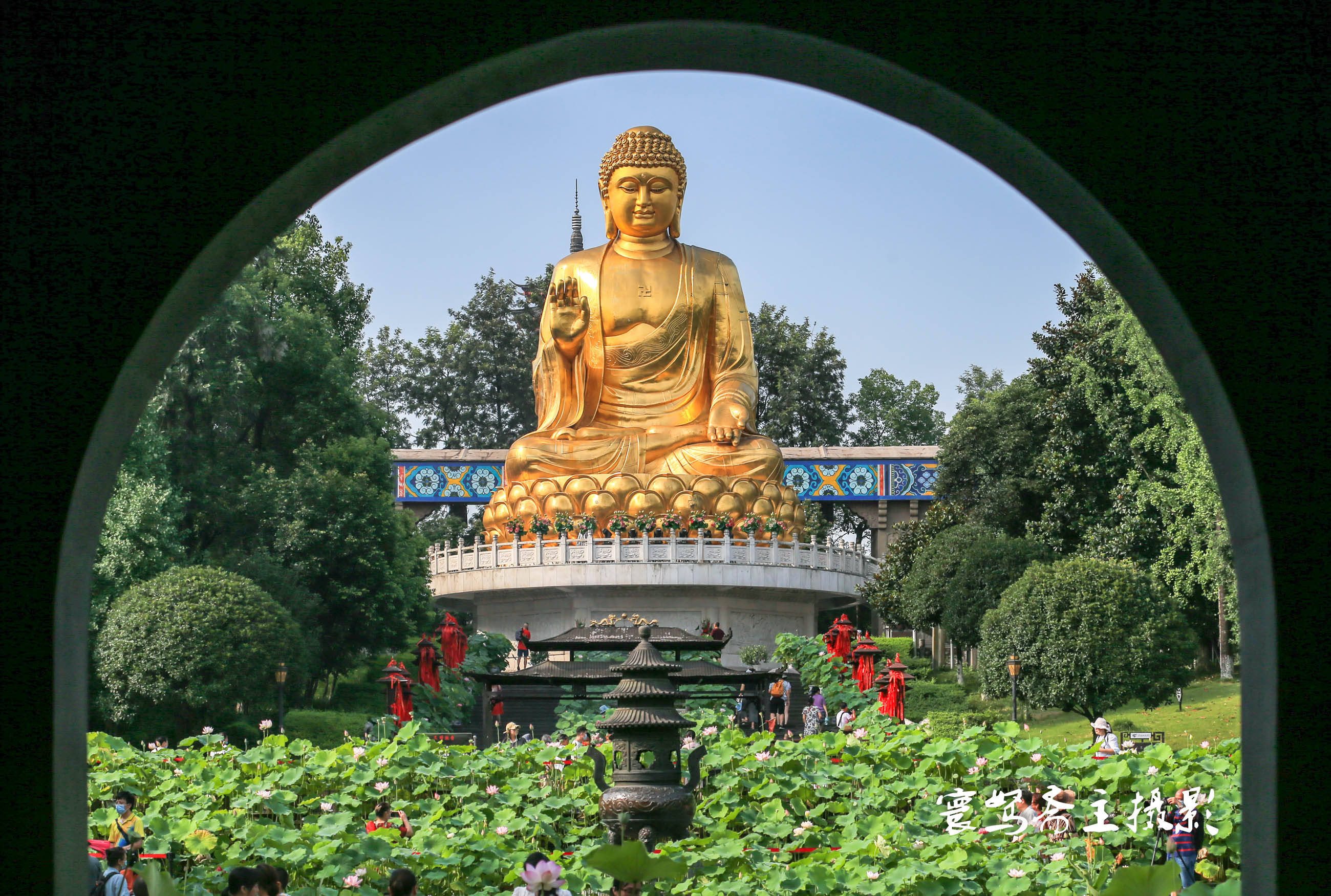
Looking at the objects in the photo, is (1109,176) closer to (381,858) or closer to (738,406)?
(381,858)

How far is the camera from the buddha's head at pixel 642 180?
22734mm

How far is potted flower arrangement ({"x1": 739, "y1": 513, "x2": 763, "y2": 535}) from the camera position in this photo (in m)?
22.0

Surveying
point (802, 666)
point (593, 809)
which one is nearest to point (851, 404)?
point (802, 666)

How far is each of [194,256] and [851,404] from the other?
3908cm

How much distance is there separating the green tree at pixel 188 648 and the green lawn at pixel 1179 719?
9.53m

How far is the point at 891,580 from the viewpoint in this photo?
25.9 metres

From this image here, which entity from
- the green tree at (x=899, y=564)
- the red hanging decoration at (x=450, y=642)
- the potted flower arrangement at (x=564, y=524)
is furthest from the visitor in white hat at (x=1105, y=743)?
the green tree at (x=899, y=564)

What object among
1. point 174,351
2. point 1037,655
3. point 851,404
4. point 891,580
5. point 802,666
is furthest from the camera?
point 851,404

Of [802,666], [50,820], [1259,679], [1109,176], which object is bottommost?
[802,666]

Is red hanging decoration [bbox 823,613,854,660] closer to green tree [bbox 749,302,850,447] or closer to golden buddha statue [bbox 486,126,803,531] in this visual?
golden buddha statue [bbox 486,126,803,531]

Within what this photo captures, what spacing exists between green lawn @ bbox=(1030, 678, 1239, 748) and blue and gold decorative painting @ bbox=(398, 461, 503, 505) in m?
17.3

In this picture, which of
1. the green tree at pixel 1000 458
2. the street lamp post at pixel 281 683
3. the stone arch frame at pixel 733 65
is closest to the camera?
the stone arch frame at pixel 733 65

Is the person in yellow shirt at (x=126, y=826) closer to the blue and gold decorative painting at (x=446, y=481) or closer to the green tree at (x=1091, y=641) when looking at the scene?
the green tree at (x=1091, y=641)

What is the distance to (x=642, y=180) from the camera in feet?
74.8
